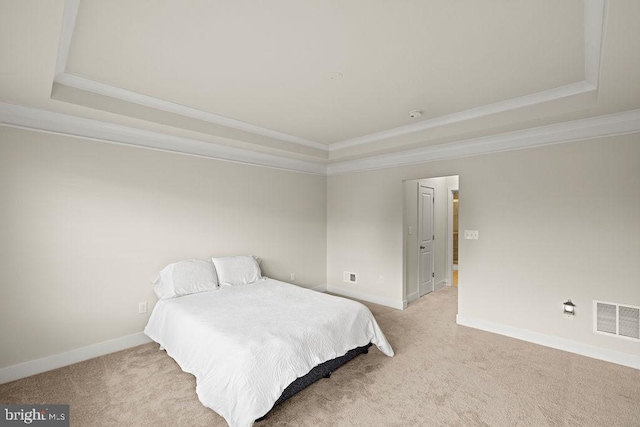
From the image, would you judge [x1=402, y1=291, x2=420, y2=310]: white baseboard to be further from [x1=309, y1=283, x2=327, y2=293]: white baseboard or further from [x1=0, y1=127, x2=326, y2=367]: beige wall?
[x1=0, y1=127, x2=326, y2=367]: beige wall

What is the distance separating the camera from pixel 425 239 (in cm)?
536

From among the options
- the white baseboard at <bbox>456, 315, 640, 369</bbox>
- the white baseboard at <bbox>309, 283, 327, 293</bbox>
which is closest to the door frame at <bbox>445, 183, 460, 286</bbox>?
the white baseboard at <bbox>456, 315, 640, 369</bbox>

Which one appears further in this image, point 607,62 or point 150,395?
point 150,395

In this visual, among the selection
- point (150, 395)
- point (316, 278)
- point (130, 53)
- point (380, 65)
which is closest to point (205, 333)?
point (150, 395)

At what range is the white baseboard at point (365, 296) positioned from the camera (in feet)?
15.4

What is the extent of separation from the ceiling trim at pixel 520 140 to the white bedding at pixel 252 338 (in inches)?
98.5

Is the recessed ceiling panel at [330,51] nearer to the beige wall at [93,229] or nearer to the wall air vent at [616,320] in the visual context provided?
the beige wall at [93,229]

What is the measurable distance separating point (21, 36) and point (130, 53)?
608mm

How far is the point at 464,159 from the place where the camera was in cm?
396

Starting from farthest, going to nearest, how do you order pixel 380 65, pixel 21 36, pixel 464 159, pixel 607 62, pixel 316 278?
pixel 316 278 < pixel 464 159 < pixel 380 65 < pixel 607 62 < pixel 21 36

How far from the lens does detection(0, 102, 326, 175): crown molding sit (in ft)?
8.51

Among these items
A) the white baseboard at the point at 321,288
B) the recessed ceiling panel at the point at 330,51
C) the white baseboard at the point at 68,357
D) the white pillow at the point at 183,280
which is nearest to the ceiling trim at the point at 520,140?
the recessed ceiling panel at the point at 330,51

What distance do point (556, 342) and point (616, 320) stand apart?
59cm

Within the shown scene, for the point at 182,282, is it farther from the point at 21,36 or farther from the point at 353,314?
the point at 21,36
